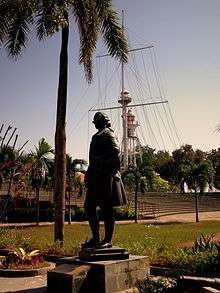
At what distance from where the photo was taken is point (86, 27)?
16297 mm

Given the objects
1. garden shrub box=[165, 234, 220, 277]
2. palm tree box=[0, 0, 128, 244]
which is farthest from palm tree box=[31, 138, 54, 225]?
garden shrub box=[165, 234, 220, 277]

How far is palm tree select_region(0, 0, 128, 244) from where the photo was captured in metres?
14.8

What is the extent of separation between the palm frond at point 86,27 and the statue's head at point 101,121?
25.7 ft

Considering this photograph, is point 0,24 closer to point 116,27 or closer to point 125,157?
point 116,27

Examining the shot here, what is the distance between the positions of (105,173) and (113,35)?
8.52 metres

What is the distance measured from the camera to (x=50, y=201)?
39.5 m

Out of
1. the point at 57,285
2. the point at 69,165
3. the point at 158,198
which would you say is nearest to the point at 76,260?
the point at 57,285

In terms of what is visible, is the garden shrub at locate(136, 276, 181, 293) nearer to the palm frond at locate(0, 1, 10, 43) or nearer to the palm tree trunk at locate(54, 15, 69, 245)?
the palm tree trunk at locate(54, 15, 69, 245)

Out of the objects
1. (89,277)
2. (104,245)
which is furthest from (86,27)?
(89,277)

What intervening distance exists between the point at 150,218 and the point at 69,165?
10.1 meters

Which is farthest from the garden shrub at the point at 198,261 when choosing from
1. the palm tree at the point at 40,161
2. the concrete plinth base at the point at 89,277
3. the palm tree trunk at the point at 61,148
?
the palm tree at the point at 40,161

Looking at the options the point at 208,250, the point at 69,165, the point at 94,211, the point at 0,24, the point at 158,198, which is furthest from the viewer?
the point at 158,198

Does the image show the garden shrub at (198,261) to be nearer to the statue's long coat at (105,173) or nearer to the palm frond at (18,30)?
the statue's long coat at (105,173)

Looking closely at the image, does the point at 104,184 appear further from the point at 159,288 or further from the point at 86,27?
the point at 86,27
